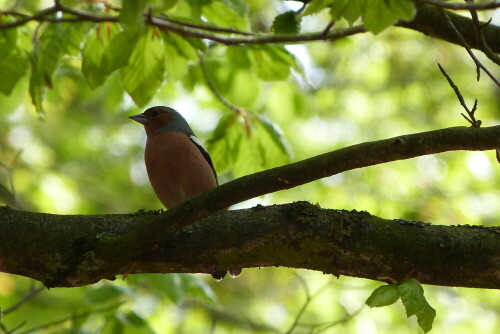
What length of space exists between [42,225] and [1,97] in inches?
115

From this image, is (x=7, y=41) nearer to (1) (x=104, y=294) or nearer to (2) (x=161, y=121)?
(1) (x=104, y=294)

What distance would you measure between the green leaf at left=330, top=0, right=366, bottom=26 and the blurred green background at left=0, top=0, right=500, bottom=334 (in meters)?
Result: 2.50

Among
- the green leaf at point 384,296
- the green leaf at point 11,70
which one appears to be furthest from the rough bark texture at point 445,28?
the green leaf at point 11,70

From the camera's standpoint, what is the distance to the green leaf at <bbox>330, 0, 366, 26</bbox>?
124 inches

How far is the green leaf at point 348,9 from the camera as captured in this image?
10.3 ft

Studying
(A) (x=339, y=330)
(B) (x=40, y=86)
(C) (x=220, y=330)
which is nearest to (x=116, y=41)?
(B) (x=40, y=86)

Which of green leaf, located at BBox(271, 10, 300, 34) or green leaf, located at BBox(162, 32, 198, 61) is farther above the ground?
green leaf, located at BBox(162, 32, 198, 61)

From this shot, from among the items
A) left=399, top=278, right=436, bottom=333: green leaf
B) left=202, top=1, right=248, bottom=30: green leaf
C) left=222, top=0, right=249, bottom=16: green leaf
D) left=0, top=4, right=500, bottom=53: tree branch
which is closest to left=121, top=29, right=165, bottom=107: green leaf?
left=0, top=4, right=500, bottom=53: tree branch

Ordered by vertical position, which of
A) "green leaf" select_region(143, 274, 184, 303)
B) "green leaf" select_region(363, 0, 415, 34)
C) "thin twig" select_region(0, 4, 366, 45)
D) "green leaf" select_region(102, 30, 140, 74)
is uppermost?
"thin twig" select_region(0, 4, 366, 45)

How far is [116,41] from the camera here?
14.2ft

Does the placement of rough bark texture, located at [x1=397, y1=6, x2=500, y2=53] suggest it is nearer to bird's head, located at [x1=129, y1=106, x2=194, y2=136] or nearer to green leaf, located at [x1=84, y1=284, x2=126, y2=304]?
bird's head, located at [x1=129, y1=106, x2=194, y2=136]

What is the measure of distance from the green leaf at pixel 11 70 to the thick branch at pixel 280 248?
1.18 meters

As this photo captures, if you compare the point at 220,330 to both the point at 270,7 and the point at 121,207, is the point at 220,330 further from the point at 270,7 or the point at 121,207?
the point at 270,7

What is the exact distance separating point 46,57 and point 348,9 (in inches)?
A: 95.3
